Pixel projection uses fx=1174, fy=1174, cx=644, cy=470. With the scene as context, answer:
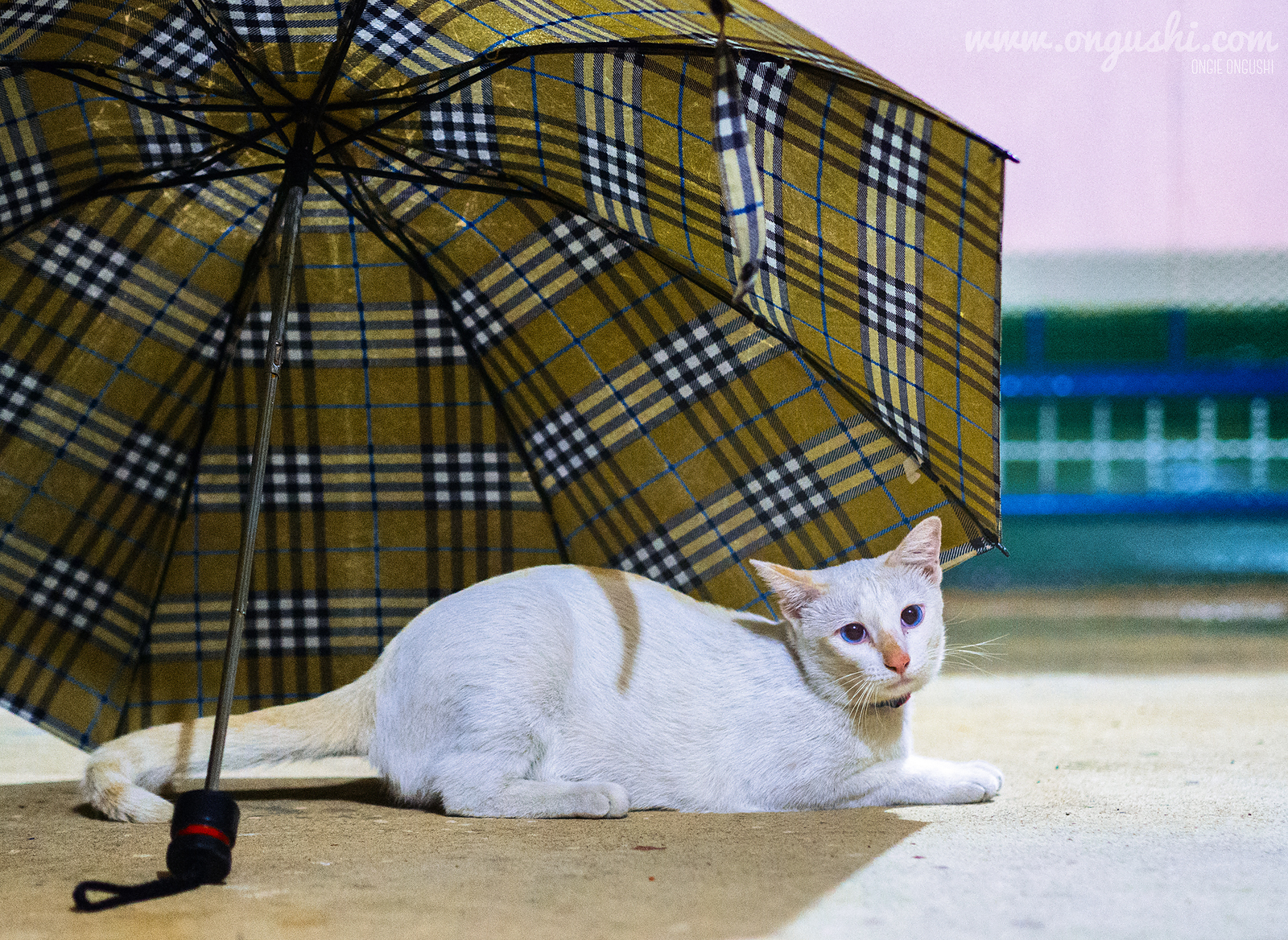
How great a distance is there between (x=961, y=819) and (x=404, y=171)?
1369mm

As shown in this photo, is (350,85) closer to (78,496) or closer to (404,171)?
(404,171)

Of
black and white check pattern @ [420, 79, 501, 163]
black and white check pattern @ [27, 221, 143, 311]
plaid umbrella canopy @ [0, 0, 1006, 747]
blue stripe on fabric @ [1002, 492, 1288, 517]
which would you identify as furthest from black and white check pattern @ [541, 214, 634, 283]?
blue stripe on fabric @ [1002, 492, 1288, 517]

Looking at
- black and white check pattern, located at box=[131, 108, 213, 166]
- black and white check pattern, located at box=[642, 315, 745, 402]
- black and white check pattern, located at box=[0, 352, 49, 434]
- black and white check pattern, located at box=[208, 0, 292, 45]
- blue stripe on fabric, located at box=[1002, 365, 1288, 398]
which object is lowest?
black and white check pattern, located at box=[0, 352, 49, 434]

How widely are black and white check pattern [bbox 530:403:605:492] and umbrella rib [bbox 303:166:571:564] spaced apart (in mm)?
28

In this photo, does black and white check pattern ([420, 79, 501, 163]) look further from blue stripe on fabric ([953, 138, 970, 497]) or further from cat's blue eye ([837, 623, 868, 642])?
cat's blue eye ([837, 623, 868, 642])

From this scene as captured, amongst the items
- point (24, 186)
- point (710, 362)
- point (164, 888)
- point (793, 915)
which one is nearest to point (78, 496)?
point (24, 186)

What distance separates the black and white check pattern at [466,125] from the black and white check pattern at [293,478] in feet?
2.05

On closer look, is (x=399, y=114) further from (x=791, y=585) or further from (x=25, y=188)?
(x=791, y=585)

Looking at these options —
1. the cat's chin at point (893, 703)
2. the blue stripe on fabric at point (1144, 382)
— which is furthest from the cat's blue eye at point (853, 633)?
the blue stripe on fabric at point (1144, 382)

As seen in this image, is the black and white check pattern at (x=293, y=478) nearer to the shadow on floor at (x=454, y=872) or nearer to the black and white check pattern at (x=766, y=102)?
the shadow on floor at (x=454, y=872)

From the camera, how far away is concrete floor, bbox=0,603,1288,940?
124 cm

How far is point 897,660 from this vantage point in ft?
6.02

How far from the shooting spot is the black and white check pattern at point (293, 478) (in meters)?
2.17

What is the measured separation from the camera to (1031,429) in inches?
340
